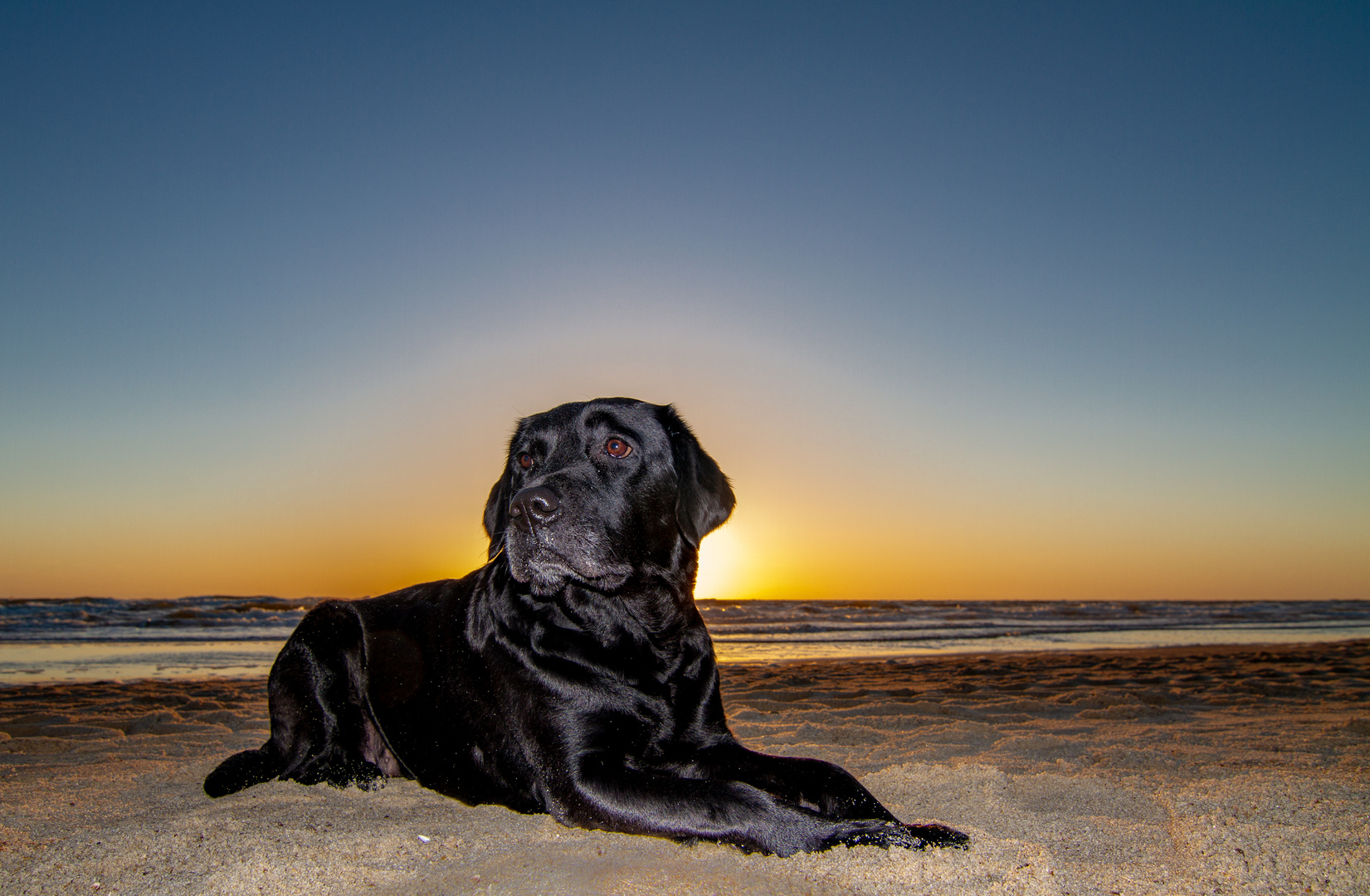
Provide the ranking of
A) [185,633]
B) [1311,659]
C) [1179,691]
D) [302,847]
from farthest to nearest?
[185,633] → [1311,659] → [1179,691] → [302,847]

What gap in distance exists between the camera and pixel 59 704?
591cm

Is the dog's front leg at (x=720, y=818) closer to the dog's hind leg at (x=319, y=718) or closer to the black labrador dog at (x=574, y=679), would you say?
the black labrador dog at (x=574, y=679)

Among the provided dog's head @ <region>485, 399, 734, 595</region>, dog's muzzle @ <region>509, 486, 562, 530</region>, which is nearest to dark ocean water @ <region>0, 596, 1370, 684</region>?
dog's head @ <region>485, 399, 734, 595</region>

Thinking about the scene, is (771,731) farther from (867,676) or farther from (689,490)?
(867,676)

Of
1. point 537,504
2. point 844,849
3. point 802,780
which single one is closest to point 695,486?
point 537,504

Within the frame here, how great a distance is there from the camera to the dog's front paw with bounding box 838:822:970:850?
2148 millimetres

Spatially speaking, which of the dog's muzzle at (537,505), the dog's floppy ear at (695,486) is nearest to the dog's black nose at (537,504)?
the dog's muzzle at (537,505)

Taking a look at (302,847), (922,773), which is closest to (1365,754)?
(922,773)

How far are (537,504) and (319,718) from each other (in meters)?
1.46

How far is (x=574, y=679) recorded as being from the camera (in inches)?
103

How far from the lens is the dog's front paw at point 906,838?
2.15 meters

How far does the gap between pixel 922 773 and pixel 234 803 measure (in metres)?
2.67

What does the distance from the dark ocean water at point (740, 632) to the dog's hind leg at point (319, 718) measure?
240 inches

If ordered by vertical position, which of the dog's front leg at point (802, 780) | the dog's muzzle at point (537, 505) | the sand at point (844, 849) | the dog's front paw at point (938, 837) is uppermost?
the dog's muzzle at point (537, 505)
